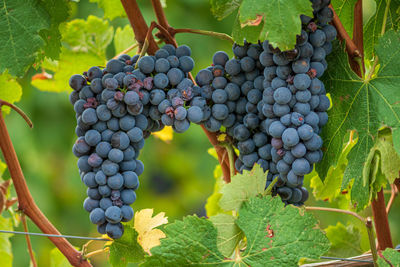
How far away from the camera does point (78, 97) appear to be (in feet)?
2.07

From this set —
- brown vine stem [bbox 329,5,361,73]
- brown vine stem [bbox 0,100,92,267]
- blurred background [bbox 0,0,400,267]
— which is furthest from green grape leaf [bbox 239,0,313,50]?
blurred background [bbox 0,0,400,267]

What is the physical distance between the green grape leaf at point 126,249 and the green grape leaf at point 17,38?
23 centimetres

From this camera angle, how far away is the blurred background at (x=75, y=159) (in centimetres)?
407

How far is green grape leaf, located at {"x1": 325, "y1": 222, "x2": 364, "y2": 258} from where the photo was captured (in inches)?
35.5

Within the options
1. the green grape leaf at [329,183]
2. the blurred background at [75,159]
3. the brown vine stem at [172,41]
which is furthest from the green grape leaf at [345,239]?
the blurred background at [75,159]

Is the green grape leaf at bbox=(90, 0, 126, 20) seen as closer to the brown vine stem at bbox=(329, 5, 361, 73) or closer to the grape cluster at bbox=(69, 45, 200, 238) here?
the grape cluster at bbox=(69, 45, 200, 238)

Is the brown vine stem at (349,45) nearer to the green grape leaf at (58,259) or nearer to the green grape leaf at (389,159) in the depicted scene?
the green grape leaf at (389,159)

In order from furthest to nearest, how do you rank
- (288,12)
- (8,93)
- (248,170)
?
(8,93), (248,170), (288,12)

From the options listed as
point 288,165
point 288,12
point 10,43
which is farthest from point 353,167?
point 10,43

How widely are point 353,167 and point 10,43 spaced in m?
0.41

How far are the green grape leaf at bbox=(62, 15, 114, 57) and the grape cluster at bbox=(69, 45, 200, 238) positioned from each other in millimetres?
359

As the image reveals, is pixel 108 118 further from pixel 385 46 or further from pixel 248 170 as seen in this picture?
pixel 385 46

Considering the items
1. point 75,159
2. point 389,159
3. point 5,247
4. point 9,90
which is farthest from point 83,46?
point 75,159

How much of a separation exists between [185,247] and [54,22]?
337mm
